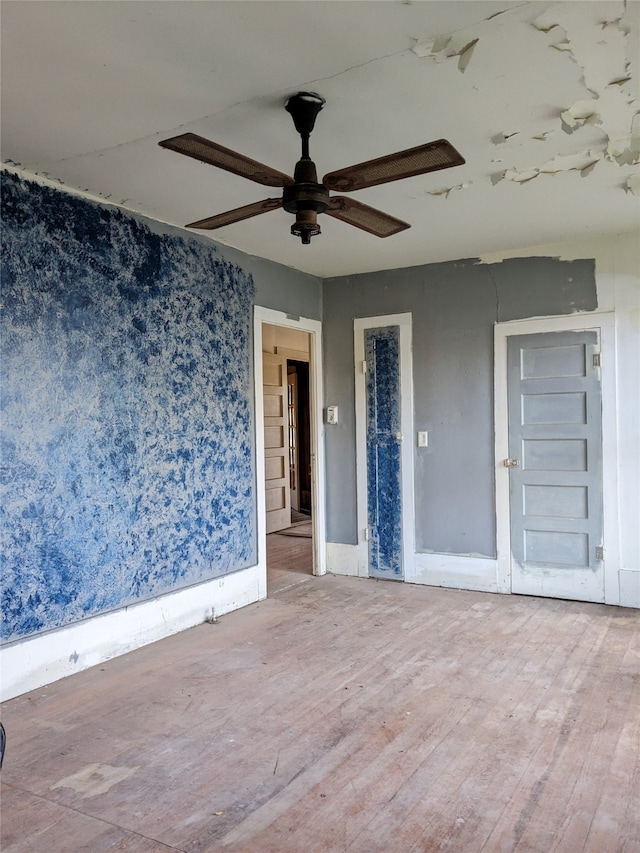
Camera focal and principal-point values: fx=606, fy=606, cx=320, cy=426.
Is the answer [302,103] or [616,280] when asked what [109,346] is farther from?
[616,280]

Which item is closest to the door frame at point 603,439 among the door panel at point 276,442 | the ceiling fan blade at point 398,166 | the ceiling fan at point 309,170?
the ceiling fan at point 309,170

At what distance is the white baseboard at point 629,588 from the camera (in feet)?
13.3

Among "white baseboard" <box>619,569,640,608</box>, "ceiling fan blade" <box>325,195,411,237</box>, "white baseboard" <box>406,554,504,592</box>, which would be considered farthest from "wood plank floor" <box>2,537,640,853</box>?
"ceiling fan blade" <box>325,195,411,237</box>

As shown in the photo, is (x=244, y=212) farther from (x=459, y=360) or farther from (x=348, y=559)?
(x=348, y=559)

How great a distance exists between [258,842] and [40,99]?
271 cm

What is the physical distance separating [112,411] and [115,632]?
4.05ft

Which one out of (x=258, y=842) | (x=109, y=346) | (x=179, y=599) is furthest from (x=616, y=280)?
(x=258, y=842)

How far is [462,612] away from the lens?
4102 mm

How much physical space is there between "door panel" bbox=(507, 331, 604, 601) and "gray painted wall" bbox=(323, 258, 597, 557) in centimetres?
20

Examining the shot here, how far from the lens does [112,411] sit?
341 cm

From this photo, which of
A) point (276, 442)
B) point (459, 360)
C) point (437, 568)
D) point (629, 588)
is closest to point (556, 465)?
point (629, 588)

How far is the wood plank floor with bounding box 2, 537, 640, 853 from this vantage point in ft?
6.28

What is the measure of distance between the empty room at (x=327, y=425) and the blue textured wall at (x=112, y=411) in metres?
0.02

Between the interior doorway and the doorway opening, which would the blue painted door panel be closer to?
the interior doorway
